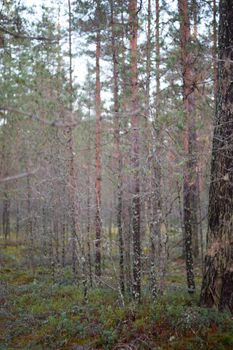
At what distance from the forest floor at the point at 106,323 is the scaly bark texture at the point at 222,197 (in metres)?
0.45

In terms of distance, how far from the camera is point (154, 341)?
20.5ft

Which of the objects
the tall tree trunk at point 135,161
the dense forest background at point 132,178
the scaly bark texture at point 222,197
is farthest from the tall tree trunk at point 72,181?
the scaly bark texture at point 222,197

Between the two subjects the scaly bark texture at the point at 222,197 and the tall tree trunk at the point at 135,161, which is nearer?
the scaly bark texture at the point at 222,197

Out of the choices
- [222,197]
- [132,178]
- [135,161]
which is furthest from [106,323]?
[132,178]

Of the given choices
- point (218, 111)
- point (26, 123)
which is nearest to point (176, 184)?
point (218, 111)

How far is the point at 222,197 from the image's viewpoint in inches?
265

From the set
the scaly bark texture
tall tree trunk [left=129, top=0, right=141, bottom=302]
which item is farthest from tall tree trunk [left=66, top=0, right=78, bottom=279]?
the scaly bark texture

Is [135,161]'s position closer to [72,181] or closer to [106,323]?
[72,181]

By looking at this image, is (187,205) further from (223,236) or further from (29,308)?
(29,308)

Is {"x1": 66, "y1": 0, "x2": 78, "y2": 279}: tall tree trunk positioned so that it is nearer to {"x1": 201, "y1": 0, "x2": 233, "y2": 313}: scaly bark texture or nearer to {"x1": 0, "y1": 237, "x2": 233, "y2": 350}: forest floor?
{"x1": 0, "y1": 237, "x2": 233, "y2": 350}: forest floor

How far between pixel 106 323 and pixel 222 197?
129 inches

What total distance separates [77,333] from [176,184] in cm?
415

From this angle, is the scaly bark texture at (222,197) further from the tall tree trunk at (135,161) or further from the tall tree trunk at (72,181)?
the tall tree trunk at (72,181)

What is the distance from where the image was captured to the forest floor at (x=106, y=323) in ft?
20.2
